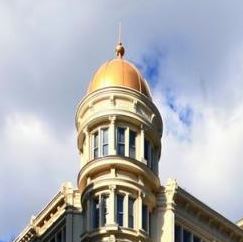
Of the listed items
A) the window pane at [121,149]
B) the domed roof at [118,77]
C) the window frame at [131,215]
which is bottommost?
the window frame at [131,215]

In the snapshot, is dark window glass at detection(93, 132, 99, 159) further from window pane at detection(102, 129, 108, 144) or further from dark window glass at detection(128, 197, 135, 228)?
dark window glass at detection(128, 197, 135, 228)

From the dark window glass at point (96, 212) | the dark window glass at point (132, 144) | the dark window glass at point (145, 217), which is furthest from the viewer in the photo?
the dark window glass at point (132, 144)

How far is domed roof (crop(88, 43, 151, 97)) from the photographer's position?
61.4m

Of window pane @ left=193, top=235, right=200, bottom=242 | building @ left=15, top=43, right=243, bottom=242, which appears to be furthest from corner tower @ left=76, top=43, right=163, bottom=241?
window pane @ left=193, top=235, right=200, bottom=242

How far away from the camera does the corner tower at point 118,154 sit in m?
57.7

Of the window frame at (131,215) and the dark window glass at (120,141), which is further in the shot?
the dark window glass at (120,141)

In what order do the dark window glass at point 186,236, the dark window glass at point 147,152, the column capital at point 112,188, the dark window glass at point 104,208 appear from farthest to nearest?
the dark window glass at point 186,236 < the dark window glass at point 147,152 < the column capital at point 112,188 < the dark window glass at point 104,208

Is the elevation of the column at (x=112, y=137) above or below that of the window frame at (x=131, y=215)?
above

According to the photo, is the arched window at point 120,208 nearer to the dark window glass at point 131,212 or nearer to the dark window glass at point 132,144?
the dark window glass at point 131,212

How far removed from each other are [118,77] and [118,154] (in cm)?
529

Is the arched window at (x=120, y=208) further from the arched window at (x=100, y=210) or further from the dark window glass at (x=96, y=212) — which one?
the dark window glass at (x=96, y=212)

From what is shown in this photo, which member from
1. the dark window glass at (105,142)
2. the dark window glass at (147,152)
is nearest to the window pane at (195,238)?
the dark window glass at (147,152)

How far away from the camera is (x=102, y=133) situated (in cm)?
5994

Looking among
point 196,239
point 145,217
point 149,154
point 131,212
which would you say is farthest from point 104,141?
point 196,239
